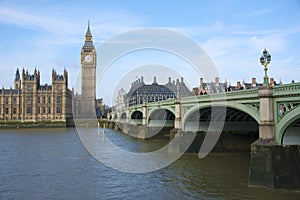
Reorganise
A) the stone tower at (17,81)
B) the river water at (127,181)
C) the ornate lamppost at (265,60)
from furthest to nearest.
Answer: the stone tower at (17,81)
the ornate lamppost at (265,60)
the river water at (127,181)

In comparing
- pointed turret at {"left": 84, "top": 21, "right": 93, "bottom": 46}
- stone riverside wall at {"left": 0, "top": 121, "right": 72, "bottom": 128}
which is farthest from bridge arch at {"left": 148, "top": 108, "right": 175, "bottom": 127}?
pointed turret at {"left": 84, "top": 21, "right": 93, "bottom": 46}

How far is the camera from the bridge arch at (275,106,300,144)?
45.9 feet

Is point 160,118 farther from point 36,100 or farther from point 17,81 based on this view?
point 17,81

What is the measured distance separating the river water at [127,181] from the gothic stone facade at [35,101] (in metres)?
71.6

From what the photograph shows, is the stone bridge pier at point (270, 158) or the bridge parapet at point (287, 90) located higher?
the bridge parapet at point (287, 90)

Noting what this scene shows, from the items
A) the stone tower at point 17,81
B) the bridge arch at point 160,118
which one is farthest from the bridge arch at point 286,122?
the stone tower at point 17,81

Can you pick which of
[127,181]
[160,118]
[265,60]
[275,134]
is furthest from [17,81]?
[275,134]

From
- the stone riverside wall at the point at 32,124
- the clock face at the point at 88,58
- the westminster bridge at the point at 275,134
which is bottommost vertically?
the stone riverside wall at the point at 32,124

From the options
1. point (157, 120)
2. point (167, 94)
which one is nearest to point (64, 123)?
point (167, 94)

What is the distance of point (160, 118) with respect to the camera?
4359 centimetres

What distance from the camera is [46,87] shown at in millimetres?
98000

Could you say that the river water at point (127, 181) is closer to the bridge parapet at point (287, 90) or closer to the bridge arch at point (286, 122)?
the bridge arch at point (286, 122)

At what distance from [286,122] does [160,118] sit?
2939 cm

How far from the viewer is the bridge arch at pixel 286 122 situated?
45.9 ft
